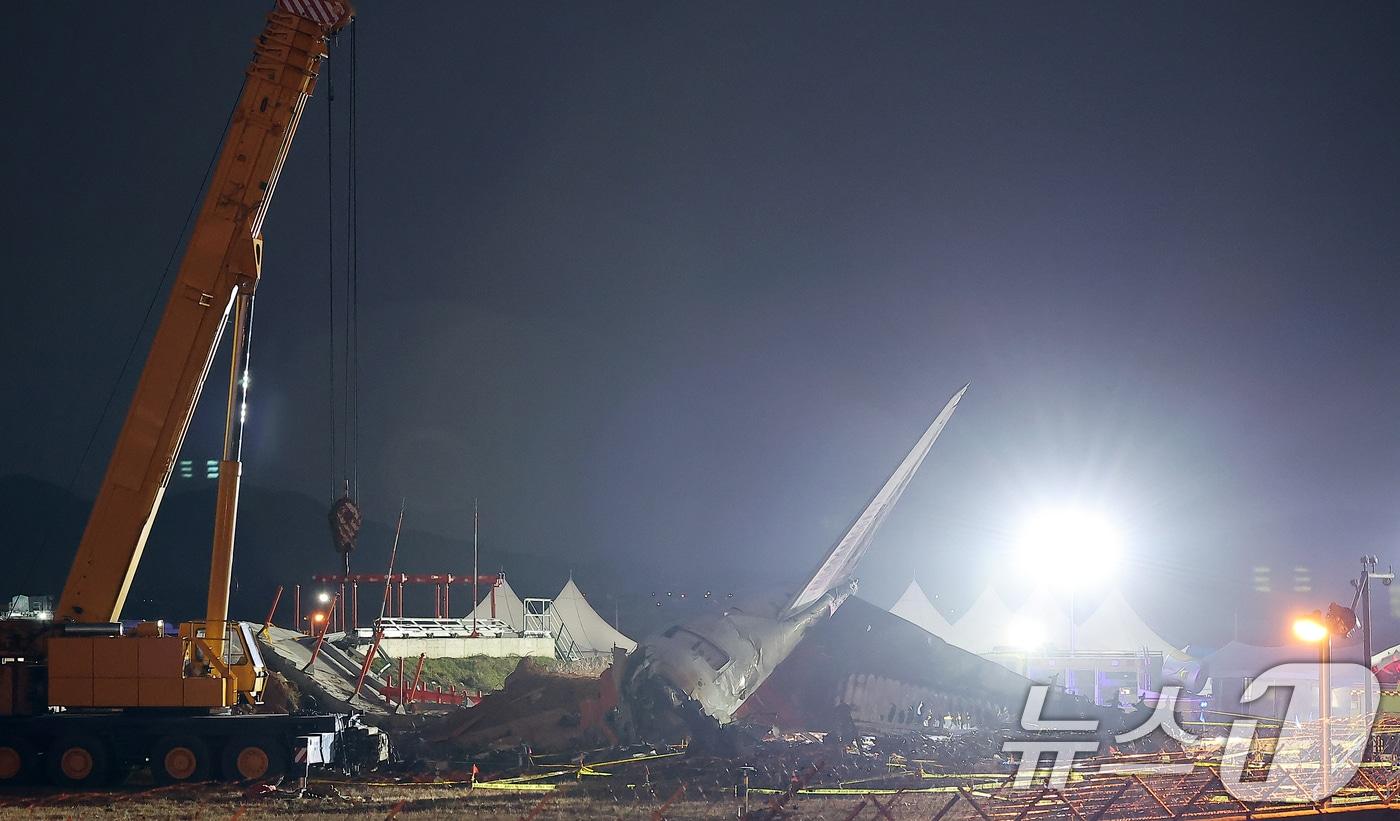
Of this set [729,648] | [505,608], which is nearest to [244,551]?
[505,608]

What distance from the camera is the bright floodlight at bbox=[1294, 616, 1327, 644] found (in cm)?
1914

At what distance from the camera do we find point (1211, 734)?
119 feet

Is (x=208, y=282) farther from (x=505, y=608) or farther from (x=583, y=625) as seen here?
(x=505, y=608)

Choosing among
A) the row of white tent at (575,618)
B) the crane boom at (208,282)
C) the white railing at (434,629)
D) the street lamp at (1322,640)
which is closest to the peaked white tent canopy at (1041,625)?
the row of white tent at (575,618)

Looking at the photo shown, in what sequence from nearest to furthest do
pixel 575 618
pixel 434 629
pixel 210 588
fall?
1. pixel 210 588
2. pixel 434 629
3. pixel 575 618

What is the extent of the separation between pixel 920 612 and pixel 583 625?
806 inches

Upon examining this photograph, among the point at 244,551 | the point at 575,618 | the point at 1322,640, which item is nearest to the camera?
the point at 1322,640

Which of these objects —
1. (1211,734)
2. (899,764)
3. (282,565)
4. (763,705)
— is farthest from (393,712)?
(282,565)

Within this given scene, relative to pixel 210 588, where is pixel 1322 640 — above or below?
below

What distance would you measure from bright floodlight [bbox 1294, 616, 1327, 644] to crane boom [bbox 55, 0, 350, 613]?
19.3 m

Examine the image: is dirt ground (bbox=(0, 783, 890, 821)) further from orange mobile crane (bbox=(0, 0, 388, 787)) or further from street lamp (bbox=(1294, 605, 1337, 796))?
street lamp (bbox=(1294, 605, 1337, 796))

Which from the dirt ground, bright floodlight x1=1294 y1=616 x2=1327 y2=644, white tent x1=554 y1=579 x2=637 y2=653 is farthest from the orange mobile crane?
white tent x1=554 y1=579 x2=637 y2=653

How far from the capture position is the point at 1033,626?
7331cm

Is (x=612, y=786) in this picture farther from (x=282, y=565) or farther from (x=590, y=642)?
(x=282, y=565)
